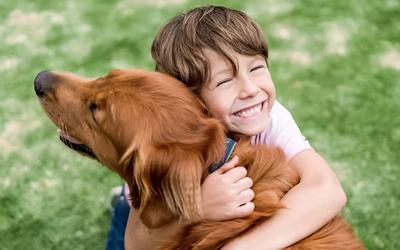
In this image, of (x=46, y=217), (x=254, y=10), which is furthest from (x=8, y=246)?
(x=254, y=10)

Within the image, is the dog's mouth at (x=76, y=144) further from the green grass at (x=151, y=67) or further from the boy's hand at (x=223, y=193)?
the green grass at (x=151, y=67)

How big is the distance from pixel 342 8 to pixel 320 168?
2916 millimetres

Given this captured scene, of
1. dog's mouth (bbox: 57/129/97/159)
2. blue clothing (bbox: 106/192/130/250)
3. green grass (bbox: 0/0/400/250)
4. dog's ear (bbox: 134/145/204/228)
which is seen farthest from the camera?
green grass (bbox: 0/0/400/250)

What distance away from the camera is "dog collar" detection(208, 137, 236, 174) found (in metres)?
2.37

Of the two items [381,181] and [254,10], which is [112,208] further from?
[254,10]

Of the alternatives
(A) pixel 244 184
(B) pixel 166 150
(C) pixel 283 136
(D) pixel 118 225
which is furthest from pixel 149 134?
(D) pixel 118 225

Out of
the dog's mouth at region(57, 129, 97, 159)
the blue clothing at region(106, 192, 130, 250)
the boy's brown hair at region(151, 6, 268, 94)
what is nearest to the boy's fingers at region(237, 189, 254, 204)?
the boy's brown hair at region(151, 6, 268, 94)

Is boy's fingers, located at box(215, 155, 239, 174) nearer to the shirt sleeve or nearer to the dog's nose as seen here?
the shirt sleeve

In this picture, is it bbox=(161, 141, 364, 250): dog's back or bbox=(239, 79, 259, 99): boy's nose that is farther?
bbox=(239, 79, 259, 99): boy's nose

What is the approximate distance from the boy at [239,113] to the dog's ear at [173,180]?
0.56 ft

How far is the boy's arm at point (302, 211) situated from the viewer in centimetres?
238

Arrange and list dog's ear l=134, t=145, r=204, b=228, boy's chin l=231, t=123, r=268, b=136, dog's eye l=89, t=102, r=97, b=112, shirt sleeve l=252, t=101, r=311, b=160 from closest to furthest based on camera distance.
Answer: dog's ear l=134, t=145, r=204, b=228 → dog's eye l=89, t=102, r=97, b=112 → boy's chin l=231, t=123, r=268, b=136 → shirt sleeve l=252, t=101, r=311, b=160

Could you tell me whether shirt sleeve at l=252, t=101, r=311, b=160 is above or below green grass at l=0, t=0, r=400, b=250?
above

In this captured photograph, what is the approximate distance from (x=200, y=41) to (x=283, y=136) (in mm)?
649
